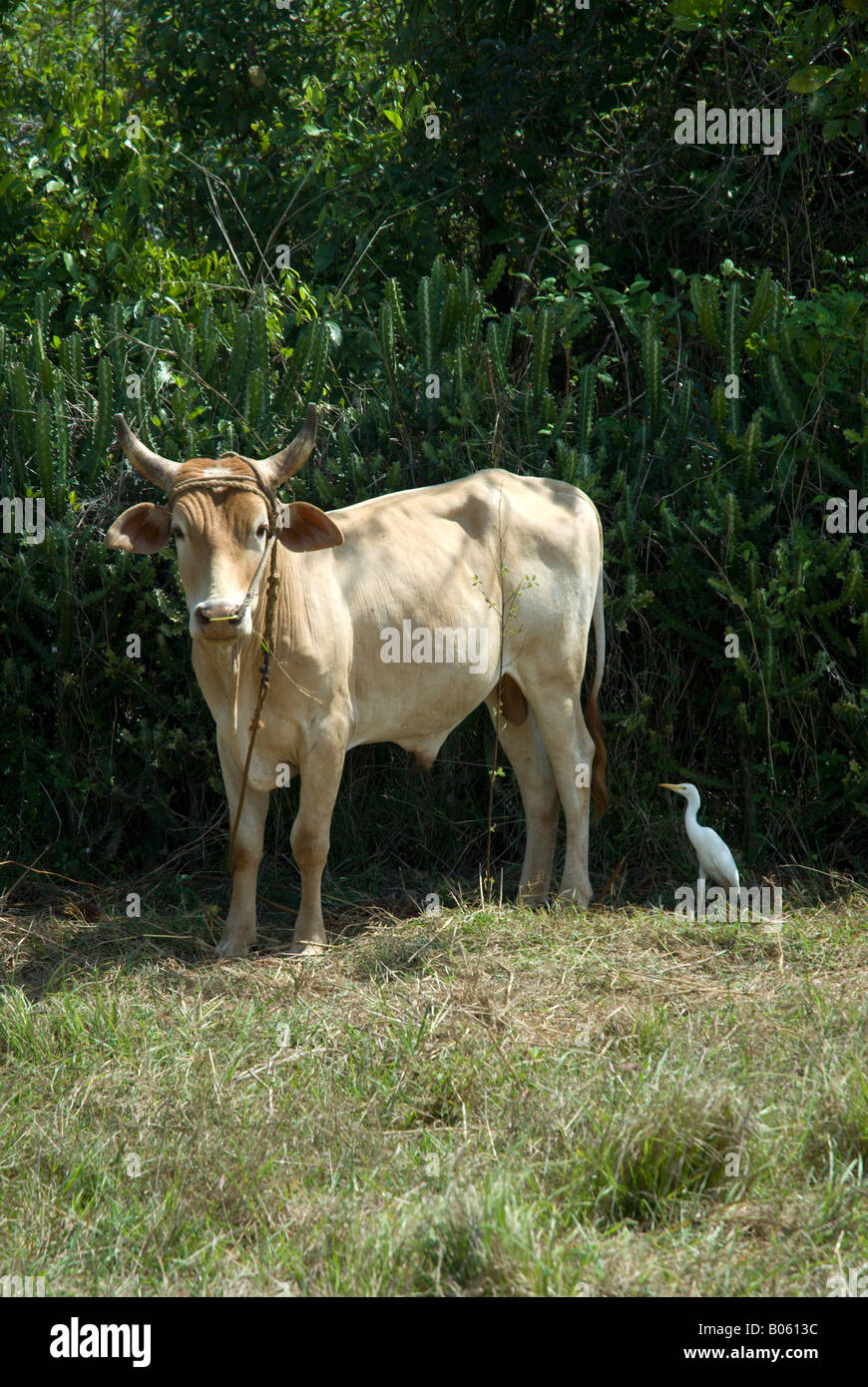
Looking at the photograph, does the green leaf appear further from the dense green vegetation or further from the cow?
the cow

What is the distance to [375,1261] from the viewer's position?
295 cm

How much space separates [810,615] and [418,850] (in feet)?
6.91

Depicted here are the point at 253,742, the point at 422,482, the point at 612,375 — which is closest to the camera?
the point at 253,742

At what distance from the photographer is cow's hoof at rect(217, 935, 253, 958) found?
519 centimetres

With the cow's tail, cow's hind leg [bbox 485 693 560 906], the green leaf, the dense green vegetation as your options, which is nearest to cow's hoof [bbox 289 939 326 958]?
the dense green vegetation

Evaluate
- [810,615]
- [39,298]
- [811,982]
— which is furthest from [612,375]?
[811,982]

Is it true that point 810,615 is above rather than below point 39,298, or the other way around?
below

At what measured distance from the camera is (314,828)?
5.18 m

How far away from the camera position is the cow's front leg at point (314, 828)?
5145mm

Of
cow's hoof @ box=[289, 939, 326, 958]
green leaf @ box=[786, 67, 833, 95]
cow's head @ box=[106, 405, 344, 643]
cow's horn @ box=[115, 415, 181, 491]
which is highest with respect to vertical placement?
green leaf @ box=[786, 67, 833, 95]

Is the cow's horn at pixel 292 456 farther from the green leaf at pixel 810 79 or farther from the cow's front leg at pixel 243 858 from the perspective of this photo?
the green leaf at pixel 810 79

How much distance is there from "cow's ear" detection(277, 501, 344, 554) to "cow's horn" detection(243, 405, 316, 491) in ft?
0.38
